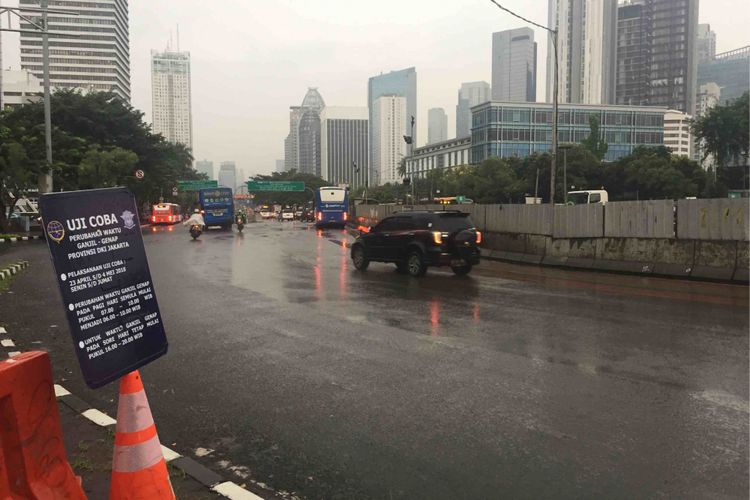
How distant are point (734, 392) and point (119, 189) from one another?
5.61 metres

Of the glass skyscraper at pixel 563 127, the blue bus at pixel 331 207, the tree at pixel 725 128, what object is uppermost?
the glass skyscraper at pixel 563 127

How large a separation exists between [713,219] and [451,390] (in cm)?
1144

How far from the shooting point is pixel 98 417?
16.5 ft

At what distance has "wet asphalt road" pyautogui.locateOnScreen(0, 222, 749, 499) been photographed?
398cm

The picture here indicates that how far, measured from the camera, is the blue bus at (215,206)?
4503cm

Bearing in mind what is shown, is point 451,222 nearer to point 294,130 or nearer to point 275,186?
point 275,186

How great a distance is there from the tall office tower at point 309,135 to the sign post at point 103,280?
504ft

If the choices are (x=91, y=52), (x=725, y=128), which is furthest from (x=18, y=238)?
(x=91, y=52)

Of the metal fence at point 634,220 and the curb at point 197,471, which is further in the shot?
the metal fence at point 634,220

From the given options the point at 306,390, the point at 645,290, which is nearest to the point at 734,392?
the point at 306,390

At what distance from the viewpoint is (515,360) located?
265 inches

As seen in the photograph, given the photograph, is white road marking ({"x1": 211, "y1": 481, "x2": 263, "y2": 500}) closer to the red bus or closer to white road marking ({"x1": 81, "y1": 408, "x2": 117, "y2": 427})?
white road marking ({"x1": 81, "y1": 408, "x2": 117, "y2": 427})

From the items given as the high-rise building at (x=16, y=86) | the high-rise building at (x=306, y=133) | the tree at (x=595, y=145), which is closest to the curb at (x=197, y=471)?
the tree at (x=595, y=145)

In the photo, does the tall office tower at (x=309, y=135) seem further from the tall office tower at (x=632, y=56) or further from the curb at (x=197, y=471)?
the curb at (x=197, y=471)
